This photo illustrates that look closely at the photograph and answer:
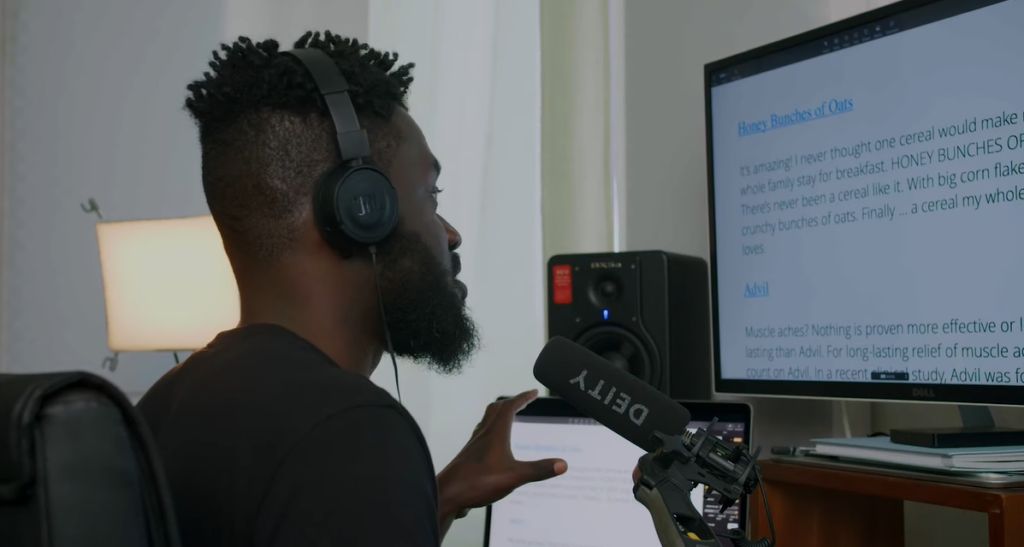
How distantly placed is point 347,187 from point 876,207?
0.74 meters

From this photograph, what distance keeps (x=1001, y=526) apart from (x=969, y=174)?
1.45 feet

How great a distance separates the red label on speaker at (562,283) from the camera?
166 centimetres

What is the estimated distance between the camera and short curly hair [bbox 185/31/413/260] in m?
0.99

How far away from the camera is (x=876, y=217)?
134cm

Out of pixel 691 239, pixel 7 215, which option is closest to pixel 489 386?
pixel 691 239

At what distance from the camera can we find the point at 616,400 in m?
0.81

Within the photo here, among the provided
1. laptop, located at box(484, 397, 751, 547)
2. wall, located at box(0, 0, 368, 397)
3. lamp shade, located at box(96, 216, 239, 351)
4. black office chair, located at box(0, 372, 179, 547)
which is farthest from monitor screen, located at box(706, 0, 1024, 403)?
wall, located at box(0, 0, 368, 397)

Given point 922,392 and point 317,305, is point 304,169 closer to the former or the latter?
→ point 317,305

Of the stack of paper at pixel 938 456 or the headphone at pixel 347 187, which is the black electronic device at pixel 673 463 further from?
the stack of paper at pixel 938 456

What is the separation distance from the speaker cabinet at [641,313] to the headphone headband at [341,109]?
711 mm

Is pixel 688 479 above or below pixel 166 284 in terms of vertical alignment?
below

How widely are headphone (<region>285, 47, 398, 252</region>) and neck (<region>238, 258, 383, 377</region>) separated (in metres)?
0.04


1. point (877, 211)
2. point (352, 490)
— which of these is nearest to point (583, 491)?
point (877, 211)

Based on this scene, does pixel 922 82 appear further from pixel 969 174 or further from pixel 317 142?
pixel 317 142
